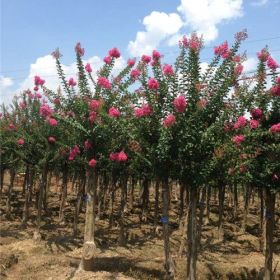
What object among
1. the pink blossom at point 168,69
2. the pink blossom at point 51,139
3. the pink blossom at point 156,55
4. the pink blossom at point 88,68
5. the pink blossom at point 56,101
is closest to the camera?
the pink blossom at point 168,69

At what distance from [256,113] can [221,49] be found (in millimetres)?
1809

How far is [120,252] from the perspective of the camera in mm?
13695

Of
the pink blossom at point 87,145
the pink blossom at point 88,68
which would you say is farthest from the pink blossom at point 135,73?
the pink blossom at point 87,145

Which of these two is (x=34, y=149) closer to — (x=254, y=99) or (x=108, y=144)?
(x=108, y=144)

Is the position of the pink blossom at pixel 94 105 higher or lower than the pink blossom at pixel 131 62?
lower

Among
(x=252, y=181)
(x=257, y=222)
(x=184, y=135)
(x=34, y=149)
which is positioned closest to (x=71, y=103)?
(x=184, y=135)

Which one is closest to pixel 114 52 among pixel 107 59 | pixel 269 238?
pixel 107 59

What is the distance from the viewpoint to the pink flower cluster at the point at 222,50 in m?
8.51

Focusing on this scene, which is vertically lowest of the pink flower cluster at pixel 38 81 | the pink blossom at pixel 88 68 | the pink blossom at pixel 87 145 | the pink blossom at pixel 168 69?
the pink blossom at pixel 87 145

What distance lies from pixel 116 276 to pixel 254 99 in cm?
526

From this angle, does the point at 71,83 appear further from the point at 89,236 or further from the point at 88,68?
the point at 89,236

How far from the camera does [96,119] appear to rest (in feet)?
31.7

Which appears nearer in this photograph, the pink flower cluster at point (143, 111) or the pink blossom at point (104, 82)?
the pink flower cluster at point (143, 111)

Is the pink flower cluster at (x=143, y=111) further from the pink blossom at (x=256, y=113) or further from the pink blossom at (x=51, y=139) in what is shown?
the pink blossom at (x=51, y=139)
